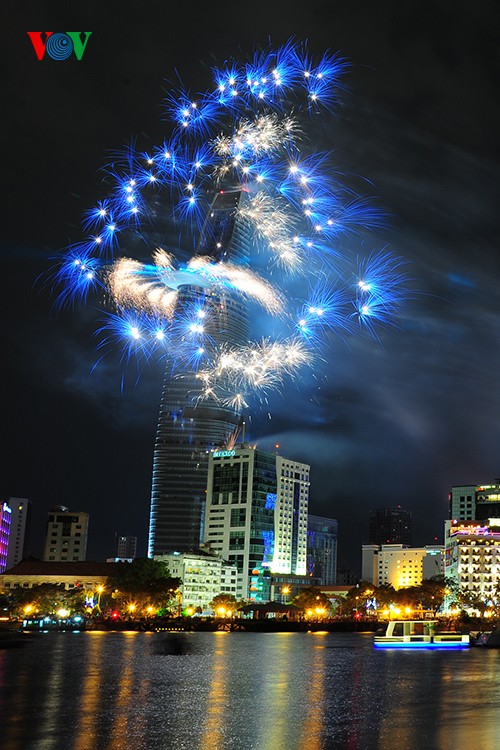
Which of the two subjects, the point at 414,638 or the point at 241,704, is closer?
the point at 241,704

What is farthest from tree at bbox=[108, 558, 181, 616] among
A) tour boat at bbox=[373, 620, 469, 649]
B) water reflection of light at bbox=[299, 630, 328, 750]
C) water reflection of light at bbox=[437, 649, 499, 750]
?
water reflection of light at bbox=[437, 649, 499, 750]

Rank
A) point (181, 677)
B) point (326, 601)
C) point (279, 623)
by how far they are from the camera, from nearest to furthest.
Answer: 1. point (181, 677)
2. point (279, 623)
3. point (326, 601)

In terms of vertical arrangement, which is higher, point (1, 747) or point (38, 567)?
point (38, 567)

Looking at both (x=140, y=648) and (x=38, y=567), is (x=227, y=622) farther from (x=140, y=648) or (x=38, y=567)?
(x=140, y=648)

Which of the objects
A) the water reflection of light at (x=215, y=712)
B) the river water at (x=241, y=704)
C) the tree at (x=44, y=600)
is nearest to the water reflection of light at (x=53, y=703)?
the river water at (x=241, y=704)

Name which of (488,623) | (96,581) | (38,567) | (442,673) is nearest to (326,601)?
(488,623)

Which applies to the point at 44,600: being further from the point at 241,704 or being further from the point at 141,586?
the point at 241,704

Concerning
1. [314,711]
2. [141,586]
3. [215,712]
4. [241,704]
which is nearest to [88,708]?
[215,712]
